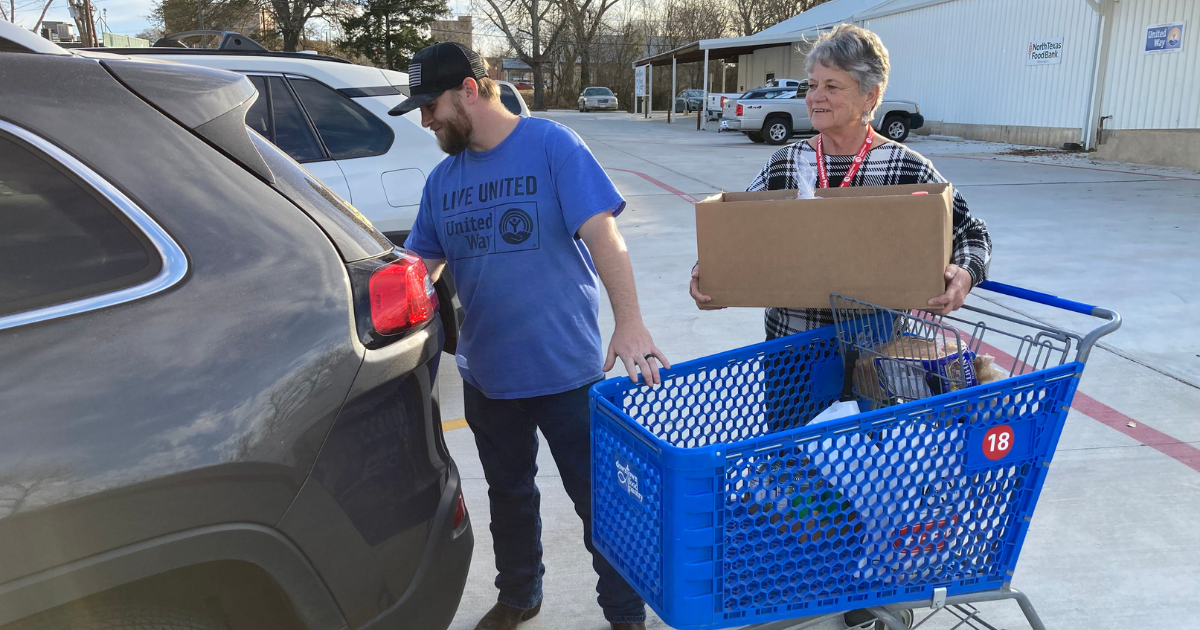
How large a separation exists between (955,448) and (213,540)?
1.48 meters

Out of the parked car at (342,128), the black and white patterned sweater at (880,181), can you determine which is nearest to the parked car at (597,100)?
the parked car at (342,128)

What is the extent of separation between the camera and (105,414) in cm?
141

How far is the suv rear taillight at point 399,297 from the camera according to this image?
→ 6.00ft

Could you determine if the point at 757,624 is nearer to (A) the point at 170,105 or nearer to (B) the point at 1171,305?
(A) the point at 170,105

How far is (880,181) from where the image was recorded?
2.45 meters

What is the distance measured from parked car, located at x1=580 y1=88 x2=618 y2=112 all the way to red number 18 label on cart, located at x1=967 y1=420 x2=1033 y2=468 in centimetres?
4901

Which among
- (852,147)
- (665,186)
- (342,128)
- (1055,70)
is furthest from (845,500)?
(1055,70)

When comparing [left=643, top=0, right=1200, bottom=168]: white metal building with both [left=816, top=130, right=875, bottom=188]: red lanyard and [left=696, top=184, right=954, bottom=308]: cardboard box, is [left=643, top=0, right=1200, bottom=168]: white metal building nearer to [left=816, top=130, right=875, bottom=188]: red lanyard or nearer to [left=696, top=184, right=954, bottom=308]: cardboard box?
[left=816, top=130, right=875, bottom=188]: red lanyard

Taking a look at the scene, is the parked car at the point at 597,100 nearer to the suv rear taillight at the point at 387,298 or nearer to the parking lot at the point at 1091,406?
the parking lot at the point at 1091,406

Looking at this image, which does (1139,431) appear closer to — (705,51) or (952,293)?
(952,293)

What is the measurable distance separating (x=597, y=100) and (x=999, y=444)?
162ft

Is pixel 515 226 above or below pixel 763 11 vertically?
below

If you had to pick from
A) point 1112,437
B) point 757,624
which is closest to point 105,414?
point 757,624

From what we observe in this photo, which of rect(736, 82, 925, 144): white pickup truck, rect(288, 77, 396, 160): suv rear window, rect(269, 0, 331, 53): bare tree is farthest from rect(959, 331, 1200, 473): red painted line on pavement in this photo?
rect(269, 0, 331, 53): bare tree
